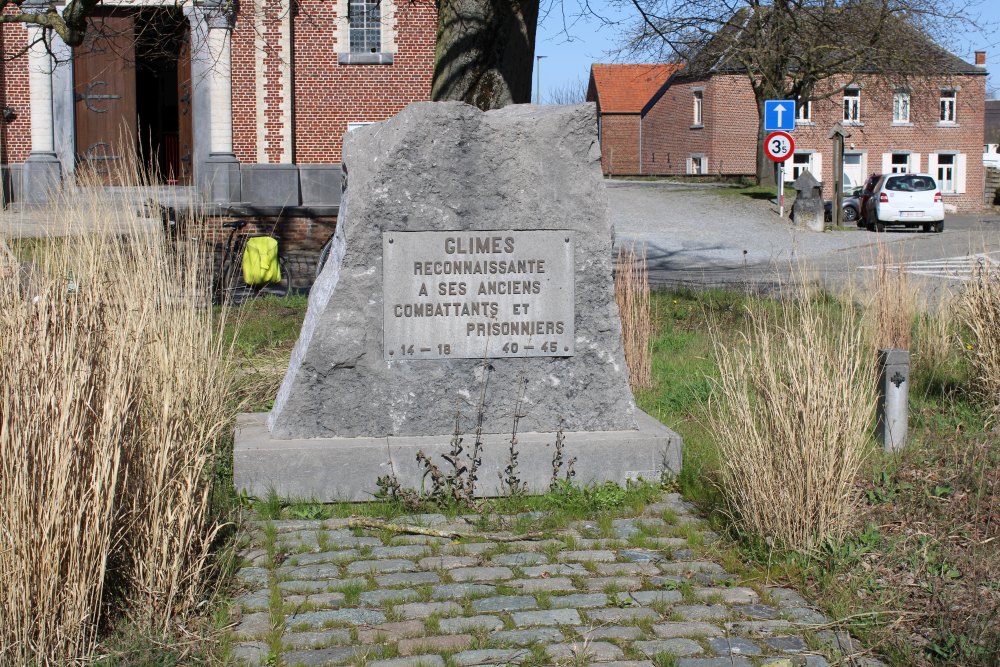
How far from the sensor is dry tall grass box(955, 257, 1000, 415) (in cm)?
636

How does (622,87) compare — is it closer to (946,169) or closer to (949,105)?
(949,105)

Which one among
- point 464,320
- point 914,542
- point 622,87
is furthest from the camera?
point 622,87

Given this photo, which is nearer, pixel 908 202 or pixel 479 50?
pixel 479 50

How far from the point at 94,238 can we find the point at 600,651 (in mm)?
3348

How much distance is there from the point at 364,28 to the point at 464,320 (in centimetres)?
1906

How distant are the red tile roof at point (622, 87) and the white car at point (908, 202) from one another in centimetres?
3524

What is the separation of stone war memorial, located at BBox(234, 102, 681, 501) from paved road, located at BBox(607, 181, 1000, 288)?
27.1ft

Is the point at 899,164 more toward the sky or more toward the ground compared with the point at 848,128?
more toward the ground

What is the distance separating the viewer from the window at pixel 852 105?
51250 mm

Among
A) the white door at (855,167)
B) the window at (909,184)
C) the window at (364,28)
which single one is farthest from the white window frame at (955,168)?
the window at (364,28)

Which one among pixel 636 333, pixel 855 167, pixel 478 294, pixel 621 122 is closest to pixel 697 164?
pixel 855 167

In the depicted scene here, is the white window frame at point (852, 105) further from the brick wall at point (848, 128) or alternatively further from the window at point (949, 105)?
the window at point (949, 105)

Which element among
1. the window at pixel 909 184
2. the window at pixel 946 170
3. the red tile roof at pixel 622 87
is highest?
the red tile roof at pixel 622 87

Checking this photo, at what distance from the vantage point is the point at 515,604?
12.8ft
